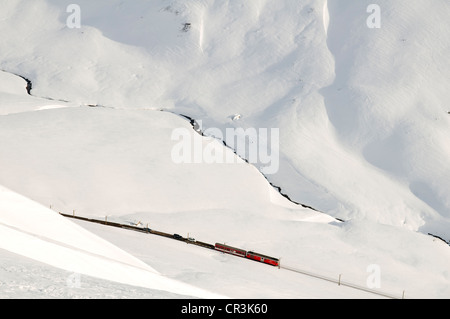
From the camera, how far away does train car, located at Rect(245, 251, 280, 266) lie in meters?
24.4

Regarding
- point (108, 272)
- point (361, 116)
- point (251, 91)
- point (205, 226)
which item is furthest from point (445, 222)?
point (108, 272)

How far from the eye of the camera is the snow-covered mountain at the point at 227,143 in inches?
856

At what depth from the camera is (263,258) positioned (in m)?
A: 24.6

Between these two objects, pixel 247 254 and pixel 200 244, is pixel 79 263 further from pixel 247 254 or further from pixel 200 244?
pixel 200 244

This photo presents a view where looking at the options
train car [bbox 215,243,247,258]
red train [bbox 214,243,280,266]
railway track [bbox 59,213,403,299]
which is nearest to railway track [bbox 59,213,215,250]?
railway track [bbox 59,213,403,299]

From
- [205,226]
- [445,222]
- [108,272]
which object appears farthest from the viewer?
[445,222]

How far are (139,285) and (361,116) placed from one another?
40622 mm

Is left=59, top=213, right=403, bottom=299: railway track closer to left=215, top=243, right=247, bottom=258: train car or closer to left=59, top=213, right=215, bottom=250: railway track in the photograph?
left=59, top=213, right=215, bottom=250: railway track

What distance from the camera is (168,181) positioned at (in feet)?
109

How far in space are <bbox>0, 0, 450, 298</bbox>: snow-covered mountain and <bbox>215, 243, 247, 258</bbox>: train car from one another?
3.85 ft

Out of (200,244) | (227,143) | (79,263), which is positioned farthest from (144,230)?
(227,143)

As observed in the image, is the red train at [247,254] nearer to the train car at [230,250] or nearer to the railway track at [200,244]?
the train car at [230,250]

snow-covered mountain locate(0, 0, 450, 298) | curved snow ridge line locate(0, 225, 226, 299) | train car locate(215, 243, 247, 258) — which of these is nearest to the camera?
curved snow ridge line locate(0, 225, 226, 299)

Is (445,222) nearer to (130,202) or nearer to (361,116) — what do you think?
(361,116)
